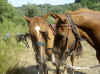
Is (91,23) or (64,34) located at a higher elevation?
(91,23)

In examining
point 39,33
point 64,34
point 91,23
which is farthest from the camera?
point 39,33

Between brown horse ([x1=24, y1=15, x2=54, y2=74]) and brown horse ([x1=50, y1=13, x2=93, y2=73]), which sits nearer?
brown horse ([x1=50, y1=13, x2=93, y2=73])

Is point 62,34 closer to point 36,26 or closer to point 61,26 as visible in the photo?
point 61,26

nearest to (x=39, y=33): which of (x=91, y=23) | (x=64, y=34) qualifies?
(x=64, y=34)

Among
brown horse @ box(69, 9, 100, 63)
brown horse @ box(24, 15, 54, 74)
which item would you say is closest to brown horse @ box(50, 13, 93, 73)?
brown horse @ box(69, 9, 100, 63)

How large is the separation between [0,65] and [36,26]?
1.91 metres

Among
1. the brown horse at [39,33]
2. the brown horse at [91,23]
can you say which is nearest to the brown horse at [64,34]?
the brown horse at [91,23]

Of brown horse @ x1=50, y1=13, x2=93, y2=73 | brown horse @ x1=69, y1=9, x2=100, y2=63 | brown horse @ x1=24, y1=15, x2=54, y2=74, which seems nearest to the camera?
brown horse @ x1=69, y1=9, x2=100, y2=63

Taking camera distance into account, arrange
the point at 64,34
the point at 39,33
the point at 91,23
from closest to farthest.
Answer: the point at 91,23, the point at 64,34, the point at 39,33

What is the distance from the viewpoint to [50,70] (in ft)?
20.4

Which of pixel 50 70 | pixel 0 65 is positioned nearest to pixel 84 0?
pixel 50 70

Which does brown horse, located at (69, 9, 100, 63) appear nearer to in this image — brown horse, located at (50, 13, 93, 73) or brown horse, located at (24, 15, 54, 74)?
brown horse, located at (50, 13, 93, 73)

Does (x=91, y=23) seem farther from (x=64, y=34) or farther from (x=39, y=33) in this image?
(x=39, y=33)

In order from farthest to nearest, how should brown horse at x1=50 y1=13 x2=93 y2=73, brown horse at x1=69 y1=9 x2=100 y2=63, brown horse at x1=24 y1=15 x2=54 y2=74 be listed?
brown horse at x1=24 y1=15 x2=54 y2=74 < brown horse at x1=50 y1=13 x2=93 y2=73 < brown horse at x1=69 y1=9 x2=100 y2=63
